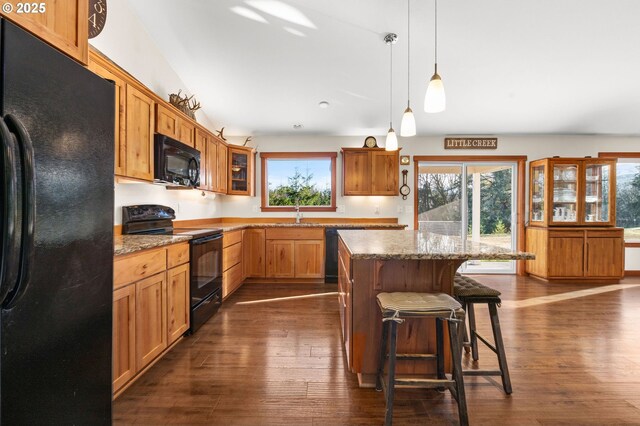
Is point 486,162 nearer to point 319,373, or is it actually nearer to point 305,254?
point 305,254

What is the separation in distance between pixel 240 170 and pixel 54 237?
396cm

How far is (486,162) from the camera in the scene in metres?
5.21

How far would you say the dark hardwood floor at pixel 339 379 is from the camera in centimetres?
167

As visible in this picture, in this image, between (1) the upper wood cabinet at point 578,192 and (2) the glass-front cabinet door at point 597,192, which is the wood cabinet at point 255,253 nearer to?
(1) the upper wood cabinet at point 578,192

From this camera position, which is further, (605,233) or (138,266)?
(605,233)

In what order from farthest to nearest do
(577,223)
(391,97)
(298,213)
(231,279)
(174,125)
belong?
(298,213) < (577,223) < (391,97) < (231,279) < (174,125)

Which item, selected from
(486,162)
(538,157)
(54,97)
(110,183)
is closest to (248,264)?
(110,183)

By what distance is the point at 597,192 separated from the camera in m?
4.79

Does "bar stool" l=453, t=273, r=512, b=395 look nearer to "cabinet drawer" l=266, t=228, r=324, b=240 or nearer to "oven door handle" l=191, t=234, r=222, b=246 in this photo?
"oven door handle" l=191, t=234, r=222, b=246

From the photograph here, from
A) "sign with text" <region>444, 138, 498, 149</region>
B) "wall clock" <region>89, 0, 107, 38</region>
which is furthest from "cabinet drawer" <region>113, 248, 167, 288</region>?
Answer: "sign with text" <region>444, 138, 498, 149</region>

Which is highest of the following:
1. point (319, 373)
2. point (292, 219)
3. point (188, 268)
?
point (292, 219)

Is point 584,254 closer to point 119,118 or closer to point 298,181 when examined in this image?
point 298,181

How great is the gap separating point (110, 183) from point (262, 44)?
8.73ft

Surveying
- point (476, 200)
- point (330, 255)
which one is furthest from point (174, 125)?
point (476, 200)
